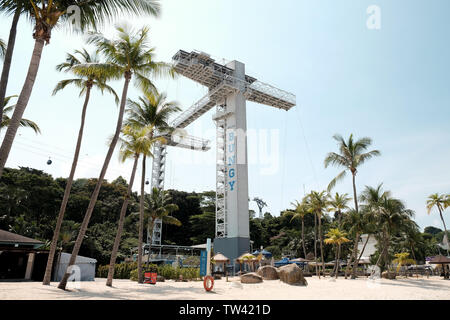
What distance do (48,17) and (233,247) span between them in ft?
81.2

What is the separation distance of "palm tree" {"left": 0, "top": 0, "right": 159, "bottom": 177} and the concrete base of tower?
23.5 meters

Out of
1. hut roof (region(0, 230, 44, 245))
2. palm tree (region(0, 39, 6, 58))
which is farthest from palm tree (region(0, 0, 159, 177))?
hut roof (region(0, 230, 44, 245))

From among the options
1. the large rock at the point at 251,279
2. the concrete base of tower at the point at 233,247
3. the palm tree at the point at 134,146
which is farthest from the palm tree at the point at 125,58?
the concrete base of tower at the point at 233,247

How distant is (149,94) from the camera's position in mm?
15312

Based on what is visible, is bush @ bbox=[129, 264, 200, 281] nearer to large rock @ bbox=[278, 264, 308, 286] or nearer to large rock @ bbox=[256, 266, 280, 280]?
large rock @ bbox=[256, 266, 280, 280]

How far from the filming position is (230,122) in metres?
32.2

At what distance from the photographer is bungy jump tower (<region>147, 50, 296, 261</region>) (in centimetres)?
2986

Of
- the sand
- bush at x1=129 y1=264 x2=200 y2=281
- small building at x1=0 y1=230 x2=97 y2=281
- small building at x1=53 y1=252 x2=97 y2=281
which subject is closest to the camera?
the sand

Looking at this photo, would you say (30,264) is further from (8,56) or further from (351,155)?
(351,155)

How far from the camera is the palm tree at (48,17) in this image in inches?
311

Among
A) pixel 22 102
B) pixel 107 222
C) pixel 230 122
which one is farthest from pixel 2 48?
pixel 107 222

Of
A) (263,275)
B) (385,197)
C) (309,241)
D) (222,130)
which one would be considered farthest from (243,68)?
(309,241)

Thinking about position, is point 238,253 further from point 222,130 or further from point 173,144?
point 173,144

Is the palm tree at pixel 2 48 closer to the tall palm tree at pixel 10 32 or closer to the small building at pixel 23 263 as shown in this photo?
the tall palm tree at pixel 10 32
